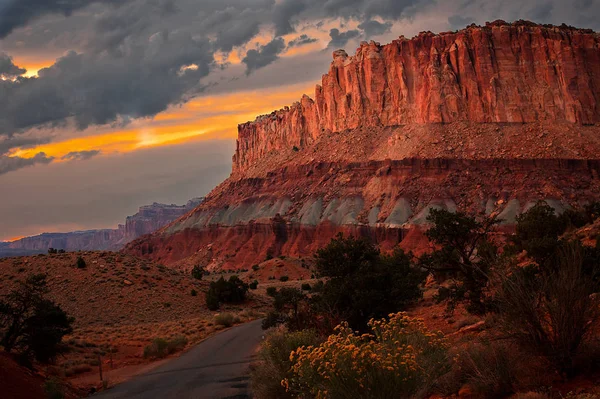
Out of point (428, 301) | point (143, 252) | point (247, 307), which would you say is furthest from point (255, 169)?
point (428, 301)

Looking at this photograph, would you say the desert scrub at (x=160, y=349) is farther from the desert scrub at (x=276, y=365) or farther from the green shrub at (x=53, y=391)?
the desert scrub at (x=276, y=365)

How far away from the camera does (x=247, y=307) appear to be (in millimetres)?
54375

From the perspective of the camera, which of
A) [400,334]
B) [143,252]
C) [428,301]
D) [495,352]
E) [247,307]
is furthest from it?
[143,252]

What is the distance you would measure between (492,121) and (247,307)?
7906 centimetres

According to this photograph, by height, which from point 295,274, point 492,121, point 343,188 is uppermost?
point 492,121

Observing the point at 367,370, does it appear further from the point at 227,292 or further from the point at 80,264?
the point at 80,264

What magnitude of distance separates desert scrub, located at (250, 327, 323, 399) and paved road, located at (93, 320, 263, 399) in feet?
6.71

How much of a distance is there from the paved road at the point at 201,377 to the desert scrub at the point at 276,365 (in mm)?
2045

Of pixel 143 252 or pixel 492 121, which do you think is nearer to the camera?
pixel 492 121

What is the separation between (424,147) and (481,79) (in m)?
20.7

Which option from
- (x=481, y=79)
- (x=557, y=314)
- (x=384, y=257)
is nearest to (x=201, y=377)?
(x=557, y=314)

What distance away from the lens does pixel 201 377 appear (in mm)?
20469

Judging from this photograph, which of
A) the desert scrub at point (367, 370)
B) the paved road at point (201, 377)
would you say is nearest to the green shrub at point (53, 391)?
the paved road at point (201, 377)

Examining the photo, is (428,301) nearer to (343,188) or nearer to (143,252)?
(343,188)
